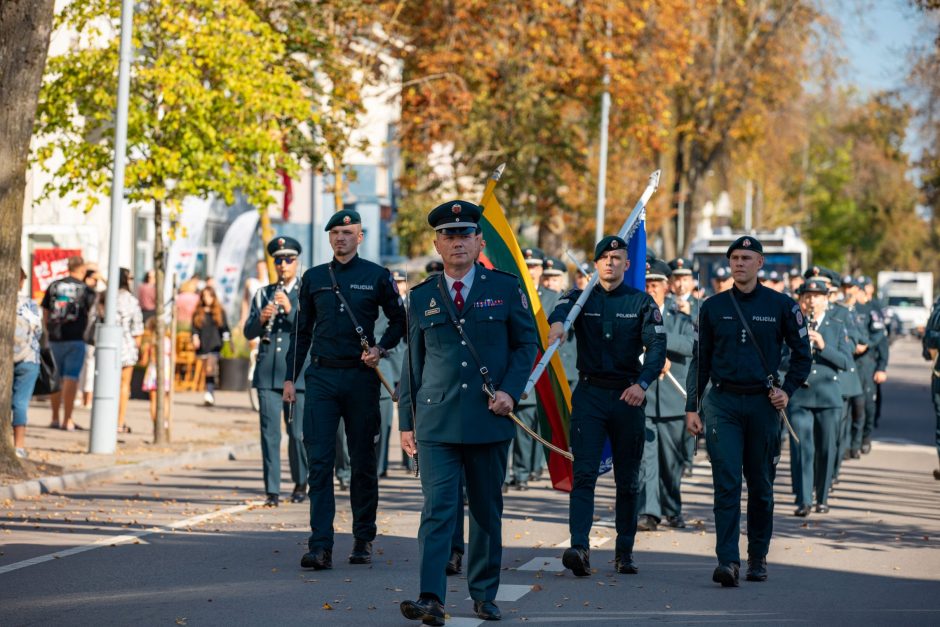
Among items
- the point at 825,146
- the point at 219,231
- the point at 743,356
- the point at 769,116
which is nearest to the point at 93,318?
the point at 743,356

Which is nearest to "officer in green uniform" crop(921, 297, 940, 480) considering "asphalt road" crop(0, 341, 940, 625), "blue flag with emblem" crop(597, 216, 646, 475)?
"asphalt road" crop(0, 341, 940, 625)

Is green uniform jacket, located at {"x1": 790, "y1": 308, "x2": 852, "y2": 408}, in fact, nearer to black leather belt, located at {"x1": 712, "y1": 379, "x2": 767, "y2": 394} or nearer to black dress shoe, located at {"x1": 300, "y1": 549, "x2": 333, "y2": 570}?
black leather belt, located at {"x1": 712, "y1": 379, "x2": 767, "y2": 394}

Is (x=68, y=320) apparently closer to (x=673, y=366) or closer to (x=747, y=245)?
(x=673, y=366)

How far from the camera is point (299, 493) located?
13.6m

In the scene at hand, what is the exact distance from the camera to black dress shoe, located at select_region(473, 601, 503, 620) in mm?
8016

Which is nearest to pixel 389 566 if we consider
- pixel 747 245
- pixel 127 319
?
pixel 747 245

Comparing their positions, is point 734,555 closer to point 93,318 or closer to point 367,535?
point 367,535

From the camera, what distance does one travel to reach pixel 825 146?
89.1 m

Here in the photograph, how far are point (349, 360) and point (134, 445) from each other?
8.63 m

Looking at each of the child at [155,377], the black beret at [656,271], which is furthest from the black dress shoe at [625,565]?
the child at [155,377]

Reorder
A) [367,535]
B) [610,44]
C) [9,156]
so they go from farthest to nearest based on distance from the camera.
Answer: [610,44] < [9,156] < [367,535]

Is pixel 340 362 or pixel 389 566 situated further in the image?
pixel 340 362

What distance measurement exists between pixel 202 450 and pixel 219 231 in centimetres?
2000

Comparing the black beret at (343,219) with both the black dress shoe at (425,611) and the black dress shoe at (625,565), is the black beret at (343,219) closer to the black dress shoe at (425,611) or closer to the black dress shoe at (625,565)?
the black dress shoe at (625,565)
